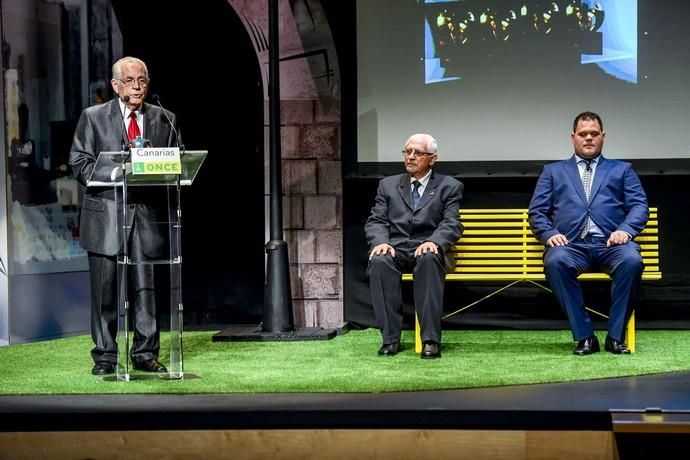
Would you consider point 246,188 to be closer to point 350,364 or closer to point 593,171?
point 350,364

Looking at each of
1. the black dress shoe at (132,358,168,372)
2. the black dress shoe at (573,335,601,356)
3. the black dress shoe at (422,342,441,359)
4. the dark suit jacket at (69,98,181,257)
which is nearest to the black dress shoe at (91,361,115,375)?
the black dress shoe at (132,358,168,372)

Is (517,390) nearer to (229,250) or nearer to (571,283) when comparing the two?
(571,283)

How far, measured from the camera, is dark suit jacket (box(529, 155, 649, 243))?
5855 mm

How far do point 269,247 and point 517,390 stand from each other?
2495mm

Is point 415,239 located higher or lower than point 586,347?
higher

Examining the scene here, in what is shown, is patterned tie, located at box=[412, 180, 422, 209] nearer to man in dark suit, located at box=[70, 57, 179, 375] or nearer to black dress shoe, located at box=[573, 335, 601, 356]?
black dress shoe, located at box=[573, 335, 601, 356]

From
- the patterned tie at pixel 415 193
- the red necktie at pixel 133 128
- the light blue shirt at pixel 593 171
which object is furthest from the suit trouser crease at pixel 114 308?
the light blue shirt at pixel 593 171

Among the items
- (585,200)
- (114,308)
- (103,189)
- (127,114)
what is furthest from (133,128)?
(585,200)

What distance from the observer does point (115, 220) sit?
4879mm

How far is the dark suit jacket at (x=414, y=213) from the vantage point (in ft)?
19.3

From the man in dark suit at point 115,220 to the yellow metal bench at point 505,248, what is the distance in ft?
6.62

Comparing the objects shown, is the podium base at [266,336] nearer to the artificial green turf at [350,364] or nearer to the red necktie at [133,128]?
the artificial green turf at [350,364]

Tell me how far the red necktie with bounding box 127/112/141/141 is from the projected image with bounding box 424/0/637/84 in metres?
2.59

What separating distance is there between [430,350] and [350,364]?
448 mm
